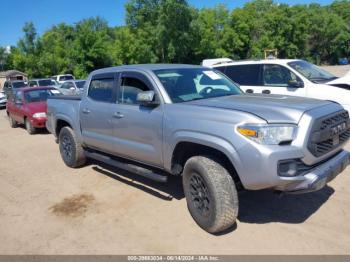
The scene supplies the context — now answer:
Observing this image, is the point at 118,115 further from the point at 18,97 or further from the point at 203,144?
the point at 18,97

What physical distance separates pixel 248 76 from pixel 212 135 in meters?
5.59

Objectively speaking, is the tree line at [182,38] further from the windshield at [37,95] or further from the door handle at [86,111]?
the door handle at [86,111]

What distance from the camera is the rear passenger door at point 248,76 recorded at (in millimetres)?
8521

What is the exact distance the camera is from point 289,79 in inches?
317

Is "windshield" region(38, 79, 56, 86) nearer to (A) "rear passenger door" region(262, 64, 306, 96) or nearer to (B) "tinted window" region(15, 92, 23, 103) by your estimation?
(B) "tinted window" region(15, 92, 23, 103)

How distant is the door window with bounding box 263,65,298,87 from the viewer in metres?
8.05

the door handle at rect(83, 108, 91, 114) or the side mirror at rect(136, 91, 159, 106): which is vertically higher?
the side mirror at rect(136, 91, 159, 106)

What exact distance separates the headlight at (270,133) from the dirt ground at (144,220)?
1120 mm

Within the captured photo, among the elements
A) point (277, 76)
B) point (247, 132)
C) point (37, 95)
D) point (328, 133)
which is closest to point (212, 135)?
point (247, 132)

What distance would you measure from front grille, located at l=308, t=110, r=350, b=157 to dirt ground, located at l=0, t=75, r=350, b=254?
94 cm

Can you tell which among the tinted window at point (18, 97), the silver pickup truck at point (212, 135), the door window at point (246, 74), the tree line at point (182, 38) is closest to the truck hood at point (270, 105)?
the silver pickup truck at point (212, 135)

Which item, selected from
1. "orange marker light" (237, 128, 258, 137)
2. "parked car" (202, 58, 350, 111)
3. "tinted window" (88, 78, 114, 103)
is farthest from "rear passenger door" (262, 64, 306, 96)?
"orange marker light" (237, 128, 258, 137)

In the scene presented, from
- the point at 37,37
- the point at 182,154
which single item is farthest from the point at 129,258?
the point at 37,37

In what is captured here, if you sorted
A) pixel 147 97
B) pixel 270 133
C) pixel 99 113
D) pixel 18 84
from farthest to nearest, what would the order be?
1. pixel 18 84
2. pixel 99 113
3. pixel 147 97
4. pixel 270 133
